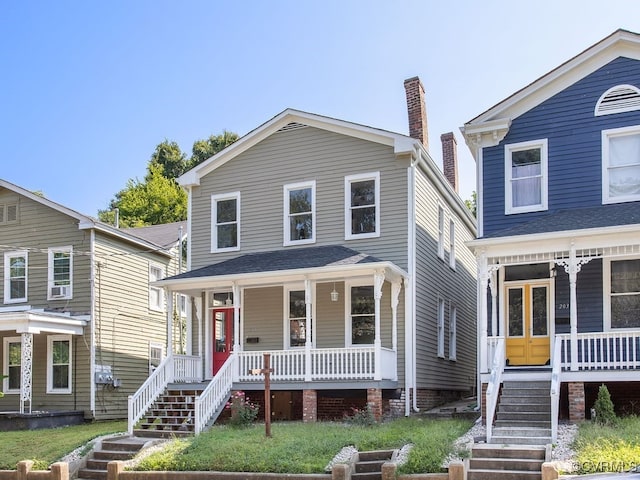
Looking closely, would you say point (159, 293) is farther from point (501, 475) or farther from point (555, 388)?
point (501, 475)

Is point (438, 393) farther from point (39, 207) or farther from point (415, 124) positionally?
point (39, 207)

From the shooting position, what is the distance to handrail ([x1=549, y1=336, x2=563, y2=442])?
1349cm

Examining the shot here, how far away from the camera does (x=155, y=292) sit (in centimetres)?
2655

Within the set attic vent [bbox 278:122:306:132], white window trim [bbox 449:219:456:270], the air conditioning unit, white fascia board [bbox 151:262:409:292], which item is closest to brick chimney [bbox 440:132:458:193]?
white window trim [bbox 449:219:456:270]

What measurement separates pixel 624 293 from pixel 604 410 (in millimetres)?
3435

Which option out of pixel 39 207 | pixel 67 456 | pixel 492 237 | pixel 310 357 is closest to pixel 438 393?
pixel 310 357

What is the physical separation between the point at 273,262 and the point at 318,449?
254 inches

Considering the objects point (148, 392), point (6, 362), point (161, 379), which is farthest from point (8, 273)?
point (148, 392)

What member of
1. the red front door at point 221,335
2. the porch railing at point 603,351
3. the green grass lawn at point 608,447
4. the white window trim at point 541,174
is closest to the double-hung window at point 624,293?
the porch railing at point 603,351

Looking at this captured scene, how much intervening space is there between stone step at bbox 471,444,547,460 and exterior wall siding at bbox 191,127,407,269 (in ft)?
21.4

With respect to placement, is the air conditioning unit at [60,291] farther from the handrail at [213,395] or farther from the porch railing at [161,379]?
the handrail at [213,395]

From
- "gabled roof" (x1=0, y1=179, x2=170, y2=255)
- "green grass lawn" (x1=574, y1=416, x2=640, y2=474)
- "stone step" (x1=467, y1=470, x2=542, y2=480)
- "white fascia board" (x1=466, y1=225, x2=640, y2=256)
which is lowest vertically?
"stone step" (x1=467, y1=470, x2=542, y2=480)

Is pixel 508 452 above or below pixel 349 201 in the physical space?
below
